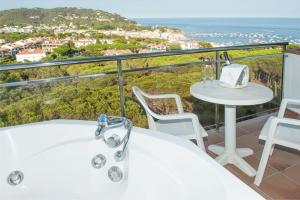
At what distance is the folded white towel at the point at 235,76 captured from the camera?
2.28m

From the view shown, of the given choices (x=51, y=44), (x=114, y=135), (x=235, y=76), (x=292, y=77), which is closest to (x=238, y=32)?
(x=51, y=44)

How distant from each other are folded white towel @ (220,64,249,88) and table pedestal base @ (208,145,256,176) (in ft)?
2.02

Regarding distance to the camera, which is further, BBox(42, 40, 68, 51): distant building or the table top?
BBox(42, 40, 68, 51): distant building

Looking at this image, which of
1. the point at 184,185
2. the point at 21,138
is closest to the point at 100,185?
the point at 21,138

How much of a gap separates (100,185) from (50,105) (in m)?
1.28

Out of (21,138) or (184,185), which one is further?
(21,138)

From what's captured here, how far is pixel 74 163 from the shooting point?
1.71 meters

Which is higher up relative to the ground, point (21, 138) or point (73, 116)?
point (21, 138)

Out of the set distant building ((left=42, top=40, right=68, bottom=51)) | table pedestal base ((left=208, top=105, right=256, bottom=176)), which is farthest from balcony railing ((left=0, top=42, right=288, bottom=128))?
distant building ((left=42, top=40, right=68, bottom=51))

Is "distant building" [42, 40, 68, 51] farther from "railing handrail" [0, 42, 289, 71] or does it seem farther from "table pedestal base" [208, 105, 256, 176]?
"table pedestal base" [208, 105, 256, 176]

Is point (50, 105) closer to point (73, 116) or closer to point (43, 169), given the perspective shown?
point (73, 116)

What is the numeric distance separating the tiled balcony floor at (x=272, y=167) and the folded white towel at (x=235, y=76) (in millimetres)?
721

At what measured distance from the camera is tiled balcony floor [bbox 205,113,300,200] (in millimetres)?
2022

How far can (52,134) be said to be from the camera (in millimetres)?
1678
